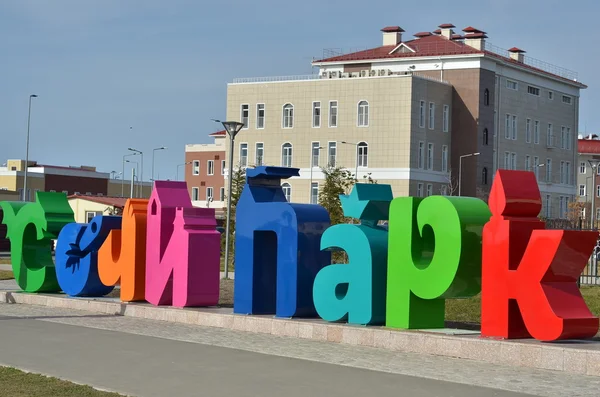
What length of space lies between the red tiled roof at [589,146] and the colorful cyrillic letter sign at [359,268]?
115m

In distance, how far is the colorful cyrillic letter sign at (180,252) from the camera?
2297cm

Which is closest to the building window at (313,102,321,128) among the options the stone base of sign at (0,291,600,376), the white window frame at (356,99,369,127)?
the white window frame at (356,99,369,127)

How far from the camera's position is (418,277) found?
1836cm

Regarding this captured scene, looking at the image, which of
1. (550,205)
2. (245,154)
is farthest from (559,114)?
(245,154)

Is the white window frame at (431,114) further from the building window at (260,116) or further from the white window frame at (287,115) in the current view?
the building window at (260,116)

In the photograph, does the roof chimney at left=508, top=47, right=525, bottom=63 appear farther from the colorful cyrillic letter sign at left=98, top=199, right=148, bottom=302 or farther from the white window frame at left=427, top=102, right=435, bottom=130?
the colorful cyrillic letter sign at left=98, top=199, right=148, bottom=302

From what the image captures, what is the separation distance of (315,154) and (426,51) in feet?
41.6

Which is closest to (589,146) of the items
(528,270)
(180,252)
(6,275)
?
(6,275)

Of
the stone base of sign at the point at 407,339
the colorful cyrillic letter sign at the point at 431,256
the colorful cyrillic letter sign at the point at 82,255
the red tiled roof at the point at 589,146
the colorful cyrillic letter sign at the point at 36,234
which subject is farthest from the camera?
the red tiled roof at the point at 589,146

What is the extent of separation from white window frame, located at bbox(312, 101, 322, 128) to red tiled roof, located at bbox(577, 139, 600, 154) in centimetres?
5117

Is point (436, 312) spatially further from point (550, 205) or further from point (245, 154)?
point (550, 205)

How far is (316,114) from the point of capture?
90438mm

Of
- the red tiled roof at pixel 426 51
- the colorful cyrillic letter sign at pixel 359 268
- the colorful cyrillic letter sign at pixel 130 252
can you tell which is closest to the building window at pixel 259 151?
the red tiled roof at pixel 426 51

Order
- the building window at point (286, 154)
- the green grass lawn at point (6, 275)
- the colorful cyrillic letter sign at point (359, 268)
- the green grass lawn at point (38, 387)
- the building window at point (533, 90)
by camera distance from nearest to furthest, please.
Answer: the green grass lawn at point (38, 387) → the colorful cyrillic letter sign at point (359, 268) → the green grass lawn at point (6, 275) → the building window at point (286, 154) → the building window at point (533, 90)
